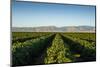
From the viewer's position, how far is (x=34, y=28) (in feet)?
9.65

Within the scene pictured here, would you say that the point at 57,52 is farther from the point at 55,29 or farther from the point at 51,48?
the point at 55,29

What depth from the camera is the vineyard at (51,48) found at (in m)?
2.88

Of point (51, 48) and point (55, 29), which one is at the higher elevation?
point (55, 29)

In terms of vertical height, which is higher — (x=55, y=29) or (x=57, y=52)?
(x=55, y=29)

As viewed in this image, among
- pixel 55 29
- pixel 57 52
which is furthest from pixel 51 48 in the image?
pixel 55 29

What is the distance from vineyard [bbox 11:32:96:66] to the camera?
2.88m

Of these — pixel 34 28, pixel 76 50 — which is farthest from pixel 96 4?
pixel 34 28

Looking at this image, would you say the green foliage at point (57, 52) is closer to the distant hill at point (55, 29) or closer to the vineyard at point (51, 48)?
the vineyard at point (51, 48)

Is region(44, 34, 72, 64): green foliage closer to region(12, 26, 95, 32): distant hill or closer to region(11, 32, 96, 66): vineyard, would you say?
region(11, 32, 96, 66): vineyard

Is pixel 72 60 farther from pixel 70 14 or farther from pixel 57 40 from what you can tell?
pixel 70 14

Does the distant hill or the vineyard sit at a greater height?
the distant hill

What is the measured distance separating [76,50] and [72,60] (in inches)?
6.3

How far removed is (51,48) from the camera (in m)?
3.01

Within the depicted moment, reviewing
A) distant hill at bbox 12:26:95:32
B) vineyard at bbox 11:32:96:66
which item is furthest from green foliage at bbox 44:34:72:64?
distant hill at bbox 12:26:95:32
